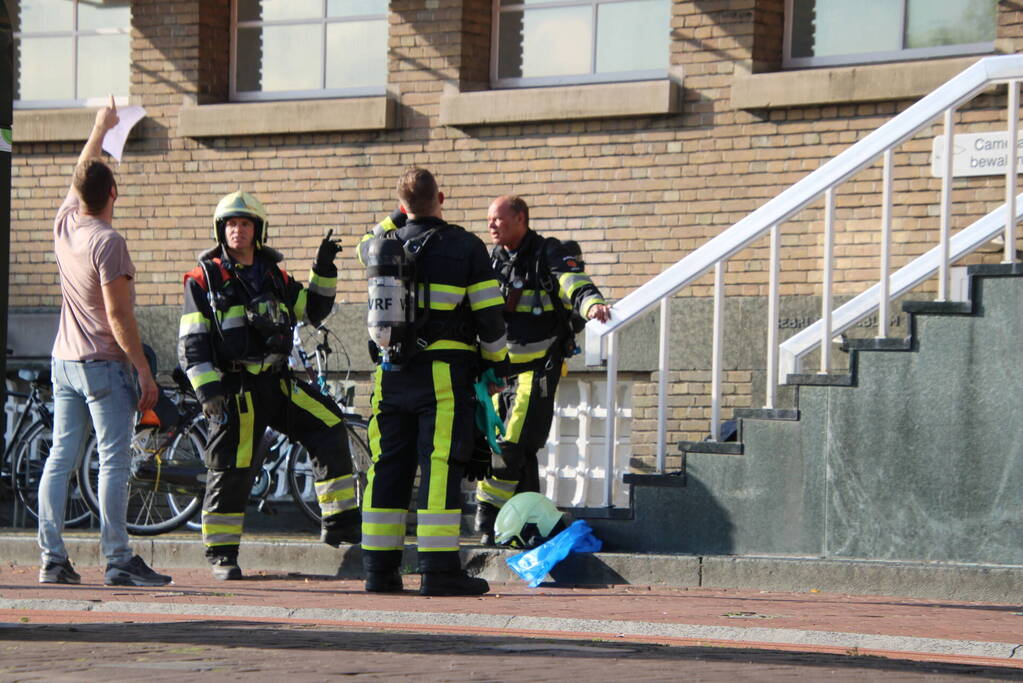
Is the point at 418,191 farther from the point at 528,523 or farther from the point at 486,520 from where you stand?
the point at 486,520

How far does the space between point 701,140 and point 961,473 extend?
135 inches

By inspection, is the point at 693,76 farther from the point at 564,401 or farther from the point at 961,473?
the point at 961,473

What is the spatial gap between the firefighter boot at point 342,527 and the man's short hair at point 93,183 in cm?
188

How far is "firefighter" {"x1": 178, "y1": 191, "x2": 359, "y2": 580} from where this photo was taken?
8844 millimetres

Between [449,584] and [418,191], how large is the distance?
→ 1.76m

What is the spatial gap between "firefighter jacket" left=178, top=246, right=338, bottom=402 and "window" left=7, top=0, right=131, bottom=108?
16.0ft

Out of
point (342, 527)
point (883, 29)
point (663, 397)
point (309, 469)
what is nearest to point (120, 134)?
point (309, 469)

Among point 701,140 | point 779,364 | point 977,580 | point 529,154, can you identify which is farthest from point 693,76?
point 977,580

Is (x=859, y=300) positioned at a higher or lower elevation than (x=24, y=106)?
lower

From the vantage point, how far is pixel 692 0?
11.5 meters

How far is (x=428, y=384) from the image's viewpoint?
332 inches

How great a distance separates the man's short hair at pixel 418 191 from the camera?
8523 millimetres

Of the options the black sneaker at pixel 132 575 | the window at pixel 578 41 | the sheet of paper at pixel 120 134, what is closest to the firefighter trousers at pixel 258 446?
the black sneaker at pixel 132 575

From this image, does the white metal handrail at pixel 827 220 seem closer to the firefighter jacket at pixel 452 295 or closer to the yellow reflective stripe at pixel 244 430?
the firefighter jacket at pixel 452 295
